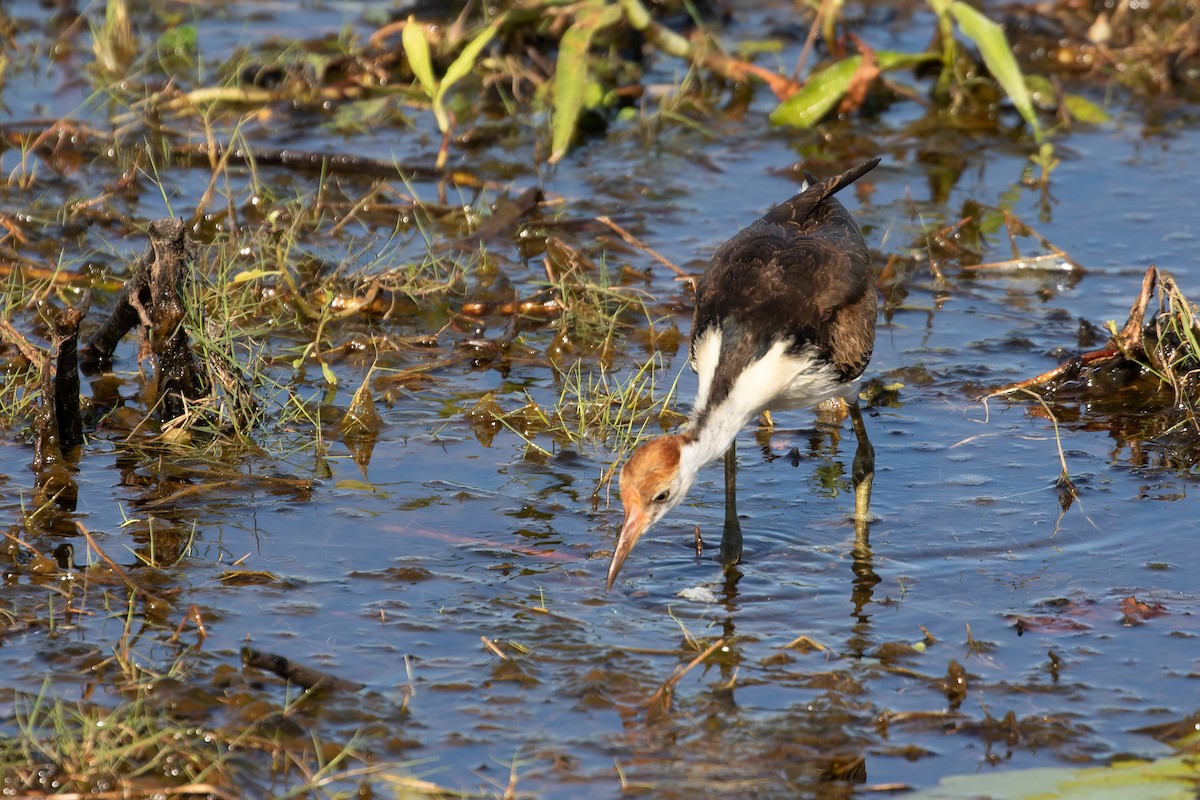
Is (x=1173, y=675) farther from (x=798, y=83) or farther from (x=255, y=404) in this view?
(x=798, y=83)

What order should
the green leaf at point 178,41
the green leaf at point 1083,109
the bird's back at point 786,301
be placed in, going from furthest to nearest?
the green leaf at point 178,41
the green leaf at point 1083,109
the bird's back at point 786,301

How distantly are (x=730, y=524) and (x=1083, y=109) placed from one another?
531 centimetres

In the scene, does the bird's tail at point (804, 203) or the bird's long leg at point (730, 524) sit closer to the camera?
the bird's long leg at point (730, 524)

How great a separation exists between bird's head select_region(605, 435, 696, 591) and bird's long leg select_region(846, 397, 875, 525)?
3.20 ft

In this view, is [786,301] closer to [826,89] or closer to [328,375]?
[328,375]

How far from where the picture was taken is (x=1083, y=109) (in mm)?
9867

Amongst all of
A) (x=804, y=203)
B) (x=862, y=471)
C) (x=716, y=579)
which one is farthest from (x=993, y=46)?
(x=716, y=579)

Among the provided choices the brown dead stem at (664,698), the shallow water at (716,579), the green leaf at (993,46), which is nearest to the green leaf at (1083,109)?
the green leaf at (993,46)

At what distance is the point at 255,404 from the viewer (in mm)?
6598

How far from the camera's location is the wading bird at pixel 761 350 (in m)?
5.34

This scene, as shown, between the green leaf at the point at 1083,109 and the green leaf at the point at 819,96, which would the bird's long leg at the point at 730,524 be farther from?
the green leaf at the point at 1083,109

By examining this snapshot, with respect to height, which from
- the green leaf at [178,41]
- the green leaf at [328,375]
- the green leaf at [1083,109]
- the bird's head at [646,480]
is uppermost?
the green leaf at [178,41]

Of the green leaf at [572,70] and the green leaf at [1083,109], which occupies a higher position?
the green leaf at [572,70]

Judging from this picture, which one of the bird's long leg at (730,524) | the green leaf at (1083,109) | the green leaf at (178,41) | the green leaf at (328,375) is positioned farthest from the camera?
the green leaf at (178,41)
